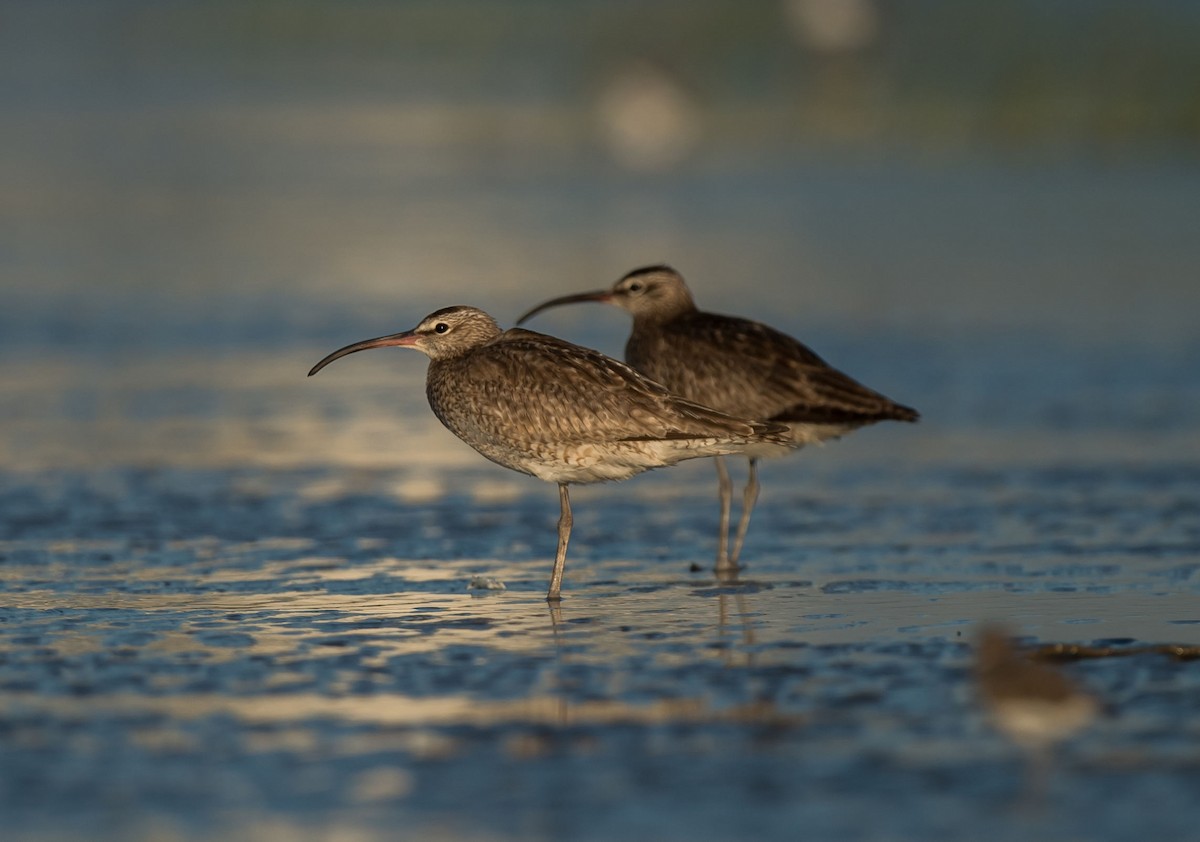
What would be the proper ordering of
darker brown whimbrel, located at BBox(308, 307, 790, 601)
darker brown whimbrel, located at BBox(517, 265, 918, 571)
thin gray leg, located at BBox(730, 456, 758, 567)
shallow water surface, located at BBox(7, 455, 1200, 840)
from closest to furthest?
shallow water surface, located at BBox(7, 455, 1200, 840) → darker brown whimbrel, located at BBox(308, 307, 790, 601) → thin gray leg, located at BBox(730, 456, 758, 567) → darker brown whimbrel, located at BBox(517, 265, 918, 571)

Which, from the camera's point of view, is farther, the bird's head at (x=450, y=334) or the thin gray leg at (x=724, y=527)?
the thin gray leg at (x=724, y=527)

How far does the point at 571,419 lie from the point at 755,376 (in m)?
1.66

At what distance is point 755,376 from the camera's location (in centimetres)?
1123

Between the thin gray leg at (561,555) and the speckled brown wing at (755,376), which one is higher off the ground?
the speckled brown wing at (755,376)

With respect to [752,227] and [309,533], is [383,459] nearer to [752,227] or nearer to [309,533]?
[309,533]

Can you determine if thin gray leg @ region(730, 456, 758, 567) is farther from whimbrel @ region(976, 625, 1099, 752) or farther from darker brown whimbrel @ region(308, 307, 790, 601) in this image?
whimbrel @ region(976, 625, 1099, 752)

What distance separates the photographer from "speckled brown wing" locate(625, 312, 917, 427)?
1112 centimetres

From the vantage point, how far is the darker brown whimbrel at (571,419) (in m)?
9.86

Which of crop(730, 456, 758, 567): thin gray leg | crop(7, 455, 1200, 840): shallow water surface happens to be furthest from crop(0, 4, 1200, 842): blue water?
crop(730, 456, 758, 567): thin gray leg

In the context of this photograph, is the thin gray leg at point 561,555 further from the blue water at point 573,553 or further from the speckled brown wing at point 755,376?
the speckled brown wing at point 755,376

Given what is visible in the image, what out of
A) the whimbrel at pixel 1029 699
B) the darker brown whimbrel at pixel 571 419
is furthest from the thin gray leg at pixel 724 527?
the whimbrel at pixel 1029 699

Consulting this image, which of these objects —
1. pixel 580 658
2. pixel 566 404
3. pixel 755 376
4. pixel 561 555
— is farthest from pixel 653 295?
pixel 580 658

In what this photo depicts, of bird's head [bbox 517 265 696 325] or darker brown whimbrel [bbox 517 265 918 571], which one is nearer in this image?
darker brown whimbrel [bbox 517 265 918 571]

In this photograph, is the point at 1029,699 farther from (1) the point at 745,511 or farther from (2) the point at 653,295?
(2) the point at 653,295
